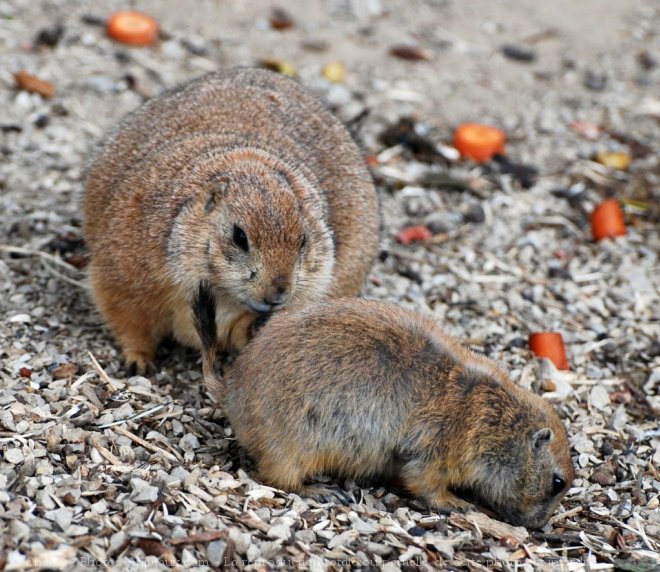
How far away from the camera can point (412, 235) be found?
8.83m

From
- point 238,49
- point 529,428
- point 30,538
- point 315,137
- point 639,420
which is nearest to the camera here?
point 30,538

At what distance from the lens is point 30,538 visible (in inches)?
175

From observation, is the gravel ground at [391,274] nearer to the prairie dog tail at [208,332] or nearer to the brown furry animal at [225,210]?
the prairie dog tail at [208,332]

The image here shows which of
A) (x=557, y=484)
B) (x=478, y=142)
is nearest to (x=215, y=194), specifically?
(x=557, y=484)

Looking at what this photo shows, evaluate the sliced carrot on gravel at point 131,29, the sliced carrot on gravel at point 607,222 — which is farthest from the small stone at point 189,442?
the sliced carrot on gravel at point 131,29

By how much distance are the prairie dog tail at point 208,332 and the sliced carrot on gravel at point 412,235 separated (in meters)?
3.21

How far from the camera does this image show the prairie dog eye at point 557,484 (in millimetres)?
5574

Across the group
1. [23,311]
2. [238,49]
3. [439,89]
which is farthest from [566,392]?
[238,49]

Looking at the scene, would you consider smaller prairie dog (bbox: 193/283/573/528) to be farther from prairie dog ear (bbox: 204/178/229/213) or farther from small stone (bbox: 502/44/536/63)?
small stone (bbox: 502/44/536/63)

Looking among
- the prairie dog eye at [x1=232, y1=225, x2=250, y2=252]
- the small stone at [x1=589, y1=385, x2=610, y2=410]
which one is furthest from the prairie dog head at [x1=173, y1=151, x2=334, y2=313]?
the small stone at [x1=589, y1=385, x2=610, y2=410]

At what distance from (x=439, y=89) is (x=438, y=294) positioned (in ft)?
13.4

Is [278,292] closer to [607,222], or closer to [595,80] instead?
[607,222]

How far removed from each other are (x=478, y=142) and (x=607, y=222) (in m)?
1.78

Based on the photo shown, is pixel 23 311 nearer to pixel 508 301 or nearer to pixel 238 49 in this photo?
pixel 508 301
